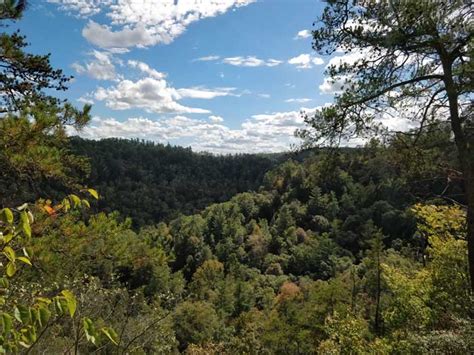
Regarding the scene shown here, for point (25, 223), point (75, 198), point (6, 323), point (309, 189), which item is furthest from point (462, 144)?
point (309, 189)

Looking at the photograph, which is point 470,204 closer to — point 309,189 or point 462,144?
point 462,144

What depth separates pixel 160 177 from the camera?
5079 inches

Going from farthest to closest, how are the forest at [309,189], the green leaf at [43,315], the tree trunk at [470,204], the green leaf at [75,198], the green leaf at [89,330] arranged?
the tree trunk at [470,204]
the forest at [309,189]
the green leaf at [75,198]
the green leaf at [89,330]
the green leaf at [43,315]

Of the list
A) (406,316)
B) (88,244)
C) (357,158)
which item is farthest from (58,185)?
(406,316)

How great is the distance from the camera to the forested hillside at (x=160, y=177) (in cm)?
9812

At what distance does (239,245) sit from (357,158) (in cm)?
6522

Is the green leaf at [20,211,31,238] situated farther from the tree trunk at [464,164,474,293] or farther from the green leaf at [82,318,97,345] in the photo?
the tree trunk at [464,164,474,293]

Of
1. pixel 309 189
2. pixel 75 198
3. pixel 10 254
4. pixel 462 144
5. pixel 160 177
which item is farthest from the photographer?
pixel 160 177

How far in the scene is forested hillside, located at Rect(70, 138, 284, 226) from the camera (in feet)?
322

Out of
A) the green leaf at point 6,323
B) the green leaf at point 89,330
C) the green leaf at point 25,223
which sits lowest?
the green leaf at point 89,330

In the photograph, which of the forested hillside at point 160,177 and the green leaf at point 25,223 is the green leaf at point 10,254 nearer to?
the green leaf at point 25,223

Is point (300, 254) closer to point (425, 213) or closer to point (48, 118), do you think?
point (425, 213)

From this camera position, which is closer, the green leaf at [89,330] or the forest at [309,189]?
the green leaf at [89,330]

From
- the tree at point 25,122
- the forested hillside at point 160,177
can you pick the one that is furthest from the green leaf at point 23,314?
the forested hillside at point 160,177
